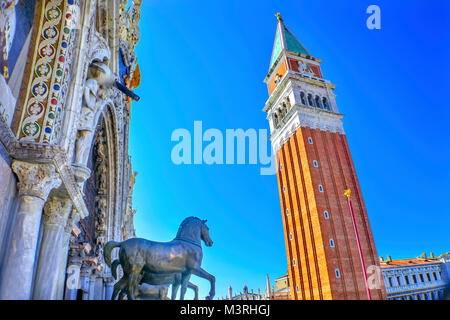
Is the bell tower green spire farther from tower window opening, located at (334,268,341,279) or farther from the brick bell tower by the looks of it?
tower window opening, located at (334,268,341,279)

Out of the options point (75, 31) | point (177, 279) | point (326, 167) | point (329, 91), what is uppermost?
point (329, 91)

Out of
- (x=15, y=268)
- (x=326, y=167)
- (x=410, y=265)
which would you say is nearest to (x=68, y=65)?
(x=15, y=268)

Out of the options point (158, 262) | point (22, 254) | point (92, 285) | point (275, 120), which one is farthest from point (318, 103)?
point (22, 254)

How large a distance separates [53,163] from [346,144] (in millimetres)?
37908

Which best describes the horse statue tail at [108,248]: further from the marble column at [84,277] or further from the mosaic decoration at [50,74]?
the marble column at [84,277]

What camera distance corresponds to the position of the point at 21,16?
6.44 m

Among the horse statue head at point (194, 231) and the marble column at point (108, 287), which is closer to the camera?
the horse statue head at point (194, 231)

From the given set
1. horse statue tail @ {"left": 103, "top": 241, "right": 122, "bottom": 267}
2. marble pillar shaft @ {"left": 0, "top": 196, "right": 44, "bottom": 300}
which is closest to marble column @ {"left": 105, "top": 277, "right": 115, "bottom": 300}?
horse statue tail @ {"left": 103, "top": 241, "right": 122, "bottom": 267}

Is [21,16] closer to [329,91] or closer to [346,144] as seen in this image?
[346,144]

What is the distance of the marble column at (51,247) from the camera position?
6.07m

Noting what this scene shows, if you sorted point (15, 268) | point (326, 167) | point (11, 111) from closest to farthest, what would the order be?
point (15, 268) < point (11, 111) < point (326, 167)

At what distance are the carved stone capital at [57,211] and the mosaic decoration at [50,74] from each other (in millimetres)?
1395

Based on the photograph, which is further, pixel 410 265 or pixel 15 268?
pixel 410 265

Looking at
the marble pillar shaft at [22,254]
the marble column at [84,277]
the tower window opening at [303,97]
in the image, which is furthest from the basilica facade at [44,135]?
the tower window opening at [303,97]
